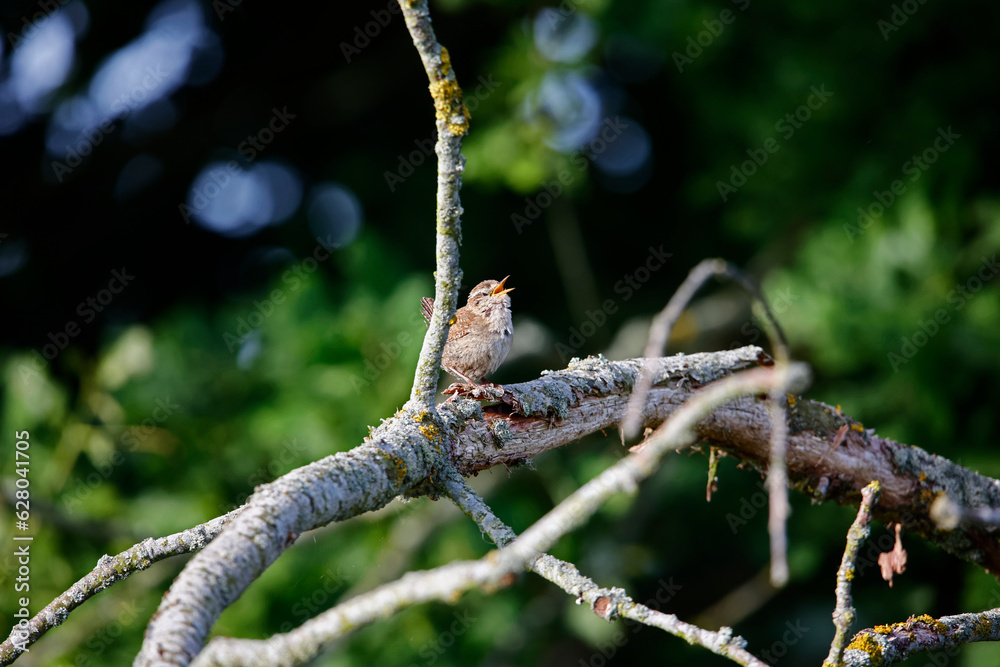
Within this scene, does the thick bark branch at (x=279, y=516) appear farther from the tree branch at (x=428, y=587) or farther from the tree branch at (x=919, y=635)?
the tree branch at (x=919, y=635)

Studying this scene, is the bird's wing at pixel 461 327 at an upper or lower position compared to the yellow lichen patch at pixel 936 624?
upper

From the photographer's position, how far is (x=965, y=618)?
2.55m

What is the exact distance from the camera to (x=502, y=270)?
7938mm

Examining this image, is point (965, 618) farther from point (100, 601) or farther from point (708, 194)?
point (708, 194)

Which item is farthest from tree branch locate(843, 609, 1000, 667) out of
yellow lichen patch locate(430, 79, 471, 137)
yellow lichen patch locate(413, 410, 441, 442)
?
yellow lichen patch locate(430, 79, 471, 137)

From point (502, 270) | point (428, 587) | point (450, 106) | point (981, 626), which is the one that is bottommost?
point (981, 626)

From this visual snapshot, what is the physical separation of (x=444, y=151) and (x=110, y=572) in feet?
4.62

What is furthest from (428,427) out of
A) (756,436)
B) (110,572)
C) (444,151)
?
(756,436)

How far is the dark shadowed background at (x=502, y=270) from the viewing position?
18.2 ft

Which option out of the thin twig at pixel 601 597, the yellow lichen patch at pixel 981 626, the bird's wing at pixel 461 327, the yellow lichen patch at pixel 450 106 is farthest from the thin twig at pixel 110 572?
the yellow lichen patch at pixel 981 626

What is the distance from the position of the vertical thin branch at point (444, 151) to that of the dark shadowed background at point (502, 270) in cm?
323

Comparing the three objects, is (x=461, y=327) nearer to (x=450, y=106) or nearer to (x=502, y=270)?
(x=450, y=106)

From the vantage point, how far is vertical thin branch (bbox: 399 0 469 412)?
184cm

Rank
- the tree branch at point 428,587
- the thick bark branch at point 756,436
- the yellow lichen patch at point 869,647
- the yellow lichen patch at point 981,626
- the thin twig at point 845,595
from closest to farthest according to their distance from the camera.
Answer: the tree branch at point 428,587 → the thin twig at point 845,595 → the yellow lichen patch at point 869,647 → the yellow lichen patch at point 981,626 → the thick bark branch at point 756,436
